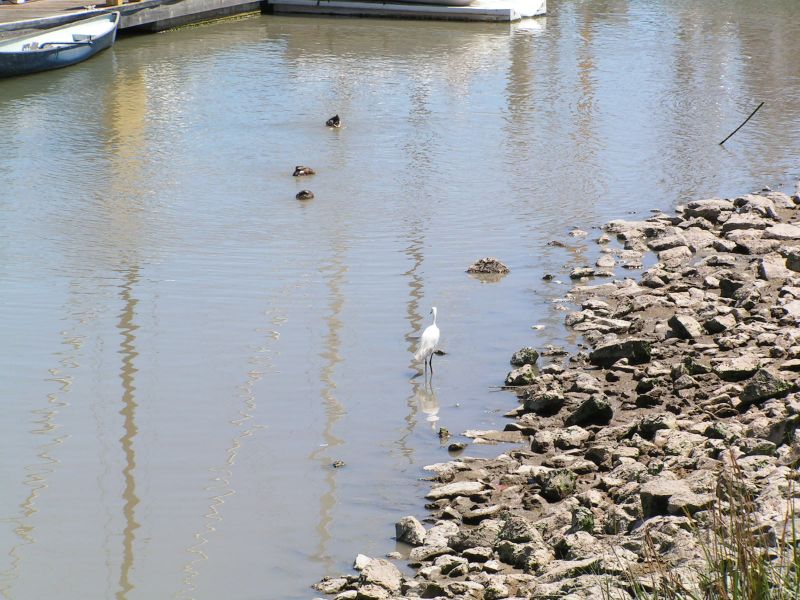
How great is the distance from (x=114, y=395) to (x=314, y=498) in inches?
86.0

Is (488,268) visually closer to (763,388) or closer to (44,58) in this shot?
(763,388)

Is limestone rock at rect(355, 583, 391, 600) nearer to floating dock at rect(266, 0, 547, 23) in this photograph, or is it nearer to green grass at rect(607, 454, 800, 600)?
green grass at rect(607, 454, 800, 600)

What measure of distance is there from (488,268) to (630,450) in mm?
4422

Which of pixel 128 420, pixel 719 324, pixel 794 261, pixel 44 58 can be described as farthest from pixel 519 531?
pixel 44 58

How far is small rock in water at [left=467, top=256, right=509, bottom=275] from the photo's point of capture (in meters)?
10.8

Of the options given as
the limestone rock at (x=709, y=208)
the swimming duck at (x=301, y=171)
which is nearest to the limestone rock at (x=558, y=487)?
the limestone rock at (x=709, y=208)

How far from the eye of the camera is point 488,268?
10.9m

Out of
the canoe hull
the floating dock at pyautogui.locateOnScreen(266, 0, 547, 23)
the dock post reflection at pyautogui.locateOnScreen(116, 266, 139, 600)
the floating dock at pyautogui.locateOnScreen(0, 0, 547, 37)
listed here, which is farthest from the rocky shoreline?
the floating dock at pyautogui.locateOnScreen(266, 0, 547, 23)

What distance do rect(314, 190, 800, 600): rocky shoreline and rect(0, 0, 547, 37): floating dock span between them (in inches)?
686

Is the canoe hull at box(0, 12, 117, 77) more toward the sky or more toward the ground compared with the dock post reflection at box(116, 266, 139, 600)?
more toward the sky

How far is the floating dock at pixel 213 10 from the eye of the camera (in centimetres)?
2456

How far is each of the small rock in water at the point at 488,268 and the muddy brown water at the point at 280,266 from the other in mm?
208

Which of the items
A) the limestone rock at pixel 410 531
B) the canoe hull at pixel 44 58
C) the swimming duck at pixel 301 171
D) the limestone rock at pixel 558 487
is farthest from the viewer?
the canoe hull at pixel 44 58

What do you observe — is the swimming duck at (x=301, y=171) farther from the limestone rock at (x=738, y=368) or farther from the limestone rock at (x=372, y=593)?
the limestone rock at (x=372, y=593)
